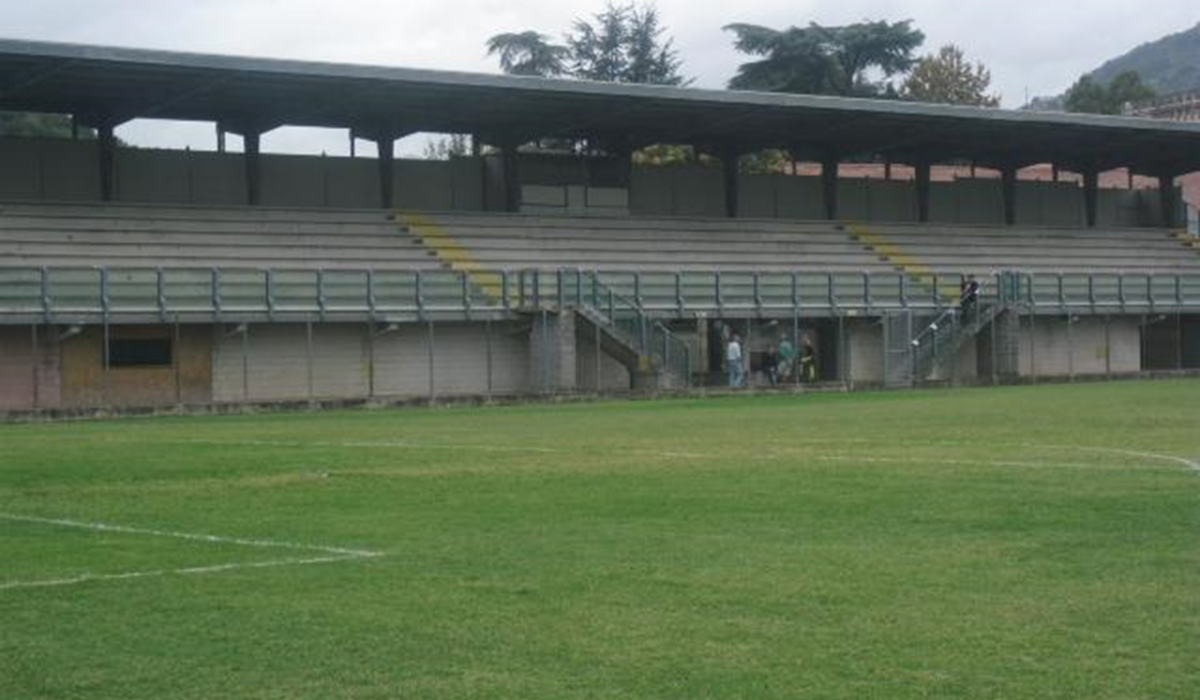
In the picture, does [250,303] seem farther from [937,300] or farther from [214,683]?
[214,683]

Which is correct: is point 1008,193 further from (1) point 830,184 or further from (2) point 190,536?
A: (2) point 190,536

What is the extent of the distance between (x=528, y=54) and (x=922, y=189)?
28.3 meters

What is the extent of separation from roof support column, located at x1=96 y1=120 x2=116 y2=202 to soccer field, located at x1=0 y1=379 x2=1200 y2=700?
25.9m

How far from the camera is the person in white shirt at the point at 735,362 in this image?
43.8m

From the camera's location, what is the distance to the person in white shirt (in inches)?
1722

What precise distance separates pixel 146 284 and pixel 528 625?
30.9 m

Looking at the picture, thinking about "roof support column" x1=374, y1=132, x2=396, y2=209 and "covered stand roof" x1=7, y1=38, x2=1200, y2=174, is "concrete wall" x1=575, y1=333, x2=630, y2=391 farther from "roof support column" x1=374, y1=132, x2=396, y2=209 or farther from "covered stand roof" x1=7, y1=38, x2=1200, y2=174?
"roof support column" x1=374, y1=132, x2=396, y2=209

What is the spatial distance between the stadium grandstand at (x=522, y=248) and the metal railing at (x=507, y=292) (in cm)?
8

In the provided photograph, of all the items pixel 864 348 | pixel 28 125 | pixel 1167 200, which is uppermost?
pixel 28 125

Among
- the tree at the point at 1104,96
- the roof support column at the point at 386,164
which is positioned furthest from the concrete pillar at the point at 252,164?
the tree at the point at 1104,96

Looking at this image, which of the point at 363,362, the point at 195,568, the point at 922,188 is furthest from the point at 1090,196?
the point at 195,568

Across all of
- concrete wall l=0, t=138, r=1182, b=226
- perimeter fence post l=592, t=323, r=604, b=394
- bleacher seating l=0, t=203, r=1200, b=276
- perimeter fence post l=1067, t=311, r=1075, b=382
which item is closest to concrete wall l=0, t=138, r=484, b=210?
concrete wall l=0, t=138, r=1182, b=226

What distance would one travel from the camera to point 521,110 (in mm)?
48156

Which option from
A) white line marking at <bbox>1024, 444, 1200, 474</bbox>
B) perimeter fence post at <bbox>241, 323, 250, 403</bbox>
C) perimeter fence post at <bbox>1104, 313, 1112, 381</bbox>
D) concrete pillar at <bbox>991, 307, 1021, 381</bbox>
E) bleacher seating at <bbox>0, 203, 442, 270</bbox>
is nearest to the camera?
white line marking at <bbox>1024, 444, 1200, 474</bbox>
